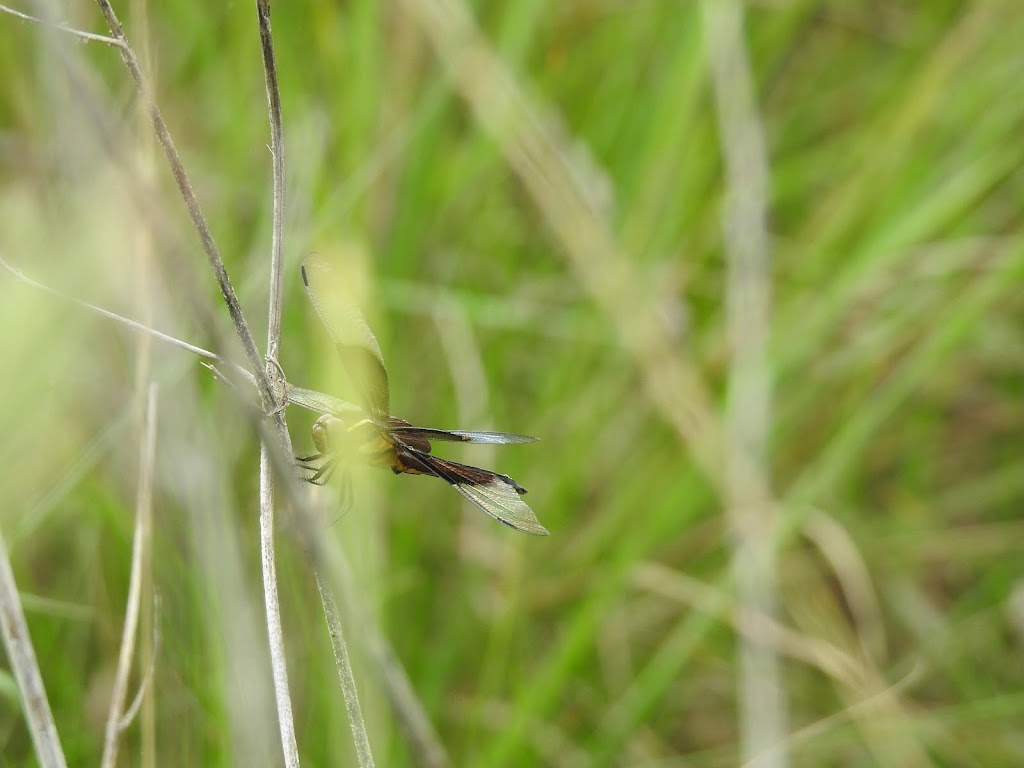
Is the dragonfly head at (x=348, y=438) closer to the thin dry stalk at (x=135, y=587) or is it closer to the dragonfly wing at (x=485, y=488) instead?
the dragonfly wing at (x=485, y=488)

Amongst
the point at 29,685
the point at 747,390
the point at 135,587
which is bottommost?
the point at 29,685

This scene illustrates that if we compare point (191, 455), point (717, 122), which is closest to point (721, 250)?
point (717, 122)

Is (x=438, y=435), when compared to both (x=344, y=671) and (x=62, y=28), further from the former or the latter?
(x=62, y=28)

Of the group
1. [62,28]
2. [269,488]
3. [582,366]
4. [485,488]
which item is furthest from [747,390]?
[62,28]

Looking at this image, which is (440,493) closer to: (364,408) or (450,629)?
(450,629)

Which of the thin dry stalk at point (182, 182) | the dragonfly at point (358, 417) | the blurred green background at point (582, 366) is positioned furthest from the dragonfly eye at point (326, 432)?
the blurred green background at point (582, 366)

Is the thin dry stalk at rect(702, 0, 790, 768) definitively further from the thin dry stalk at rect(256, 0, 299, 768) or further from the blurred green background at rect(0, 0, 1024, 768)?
the thin dry stalk at rect(256, 0, 299, 768)
